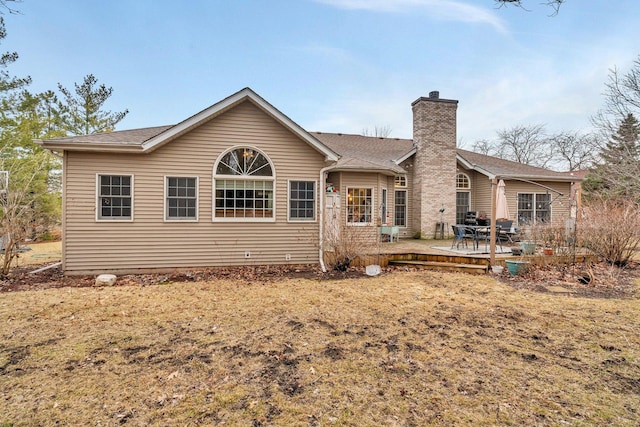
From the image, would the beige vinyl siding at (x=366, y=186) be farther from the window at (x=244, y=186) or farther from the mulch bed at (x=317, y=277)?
the window at (x=244, y=186)

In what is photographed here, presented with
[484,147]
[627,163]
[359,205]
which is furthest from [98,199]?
[484,147]

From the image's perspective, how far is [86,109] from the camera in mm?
23953

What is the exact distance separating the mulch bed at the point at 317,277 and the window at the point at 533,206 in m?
5.80

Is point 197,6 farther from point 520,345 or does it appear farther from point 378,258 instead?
point 520,345

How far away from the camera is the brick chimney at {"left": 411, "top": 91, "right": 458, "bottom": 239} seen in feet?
46.0

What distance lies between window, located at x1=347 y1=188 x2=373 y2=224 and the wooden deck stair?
2.71 metres

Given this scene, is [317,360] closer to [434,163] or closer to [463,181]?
[434,163]

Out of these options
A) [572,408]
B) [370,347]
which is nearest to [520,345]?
[572,408]

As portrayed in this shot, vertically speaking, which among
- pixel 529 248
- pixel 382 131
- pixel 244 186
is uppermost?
pixel 382 131

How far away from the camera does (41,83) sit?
2147cm

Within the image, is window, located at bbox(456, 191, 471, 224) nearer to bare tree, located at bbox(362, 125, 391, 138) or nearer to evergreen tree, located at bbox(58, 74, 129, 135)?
bare tree, located at bbox(362, 125, 391, 138)

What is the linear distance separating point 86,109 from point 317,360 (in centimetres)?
2902

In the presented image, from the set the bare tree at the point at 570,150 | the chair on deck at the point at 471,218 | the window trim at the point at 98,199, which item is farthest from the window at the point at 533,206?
the bare tree at the point at 570,150

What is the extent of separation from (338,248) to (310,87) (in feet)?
55.7
